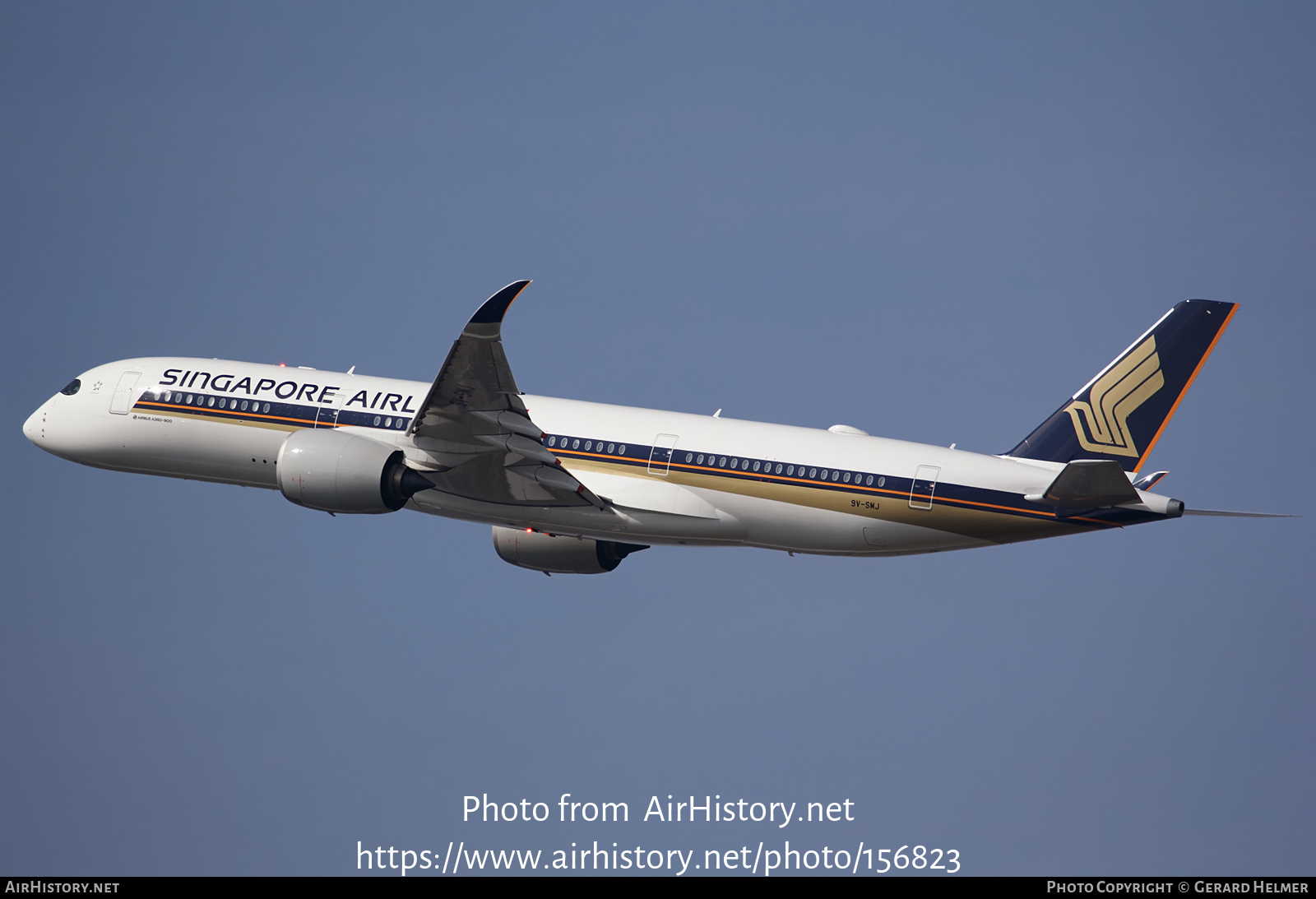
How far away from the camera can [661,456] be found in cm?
3753

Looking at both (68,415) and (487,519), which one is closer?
(487,519)

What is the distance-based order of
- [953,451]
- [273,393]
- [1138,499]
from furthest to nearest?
[273,393] < [953,451] < [1138,499]

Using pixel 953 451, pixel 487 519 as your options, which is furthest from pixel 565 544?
pixel 953 451

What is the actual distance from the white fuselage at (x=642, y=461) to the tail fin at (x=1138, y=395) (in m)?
1.62

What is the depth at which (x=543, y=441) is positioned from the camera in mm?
37219

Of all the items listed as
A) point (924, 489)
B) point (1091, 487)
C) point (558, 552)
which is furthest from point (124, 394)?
point (1091, 487)

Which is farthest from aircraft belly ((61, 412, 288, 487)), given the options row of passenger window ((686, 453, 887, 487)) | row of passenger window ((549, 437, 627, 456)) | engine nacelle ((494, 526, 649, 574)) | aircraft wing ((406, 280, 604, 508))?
row of passenger window ((686, 453, 887, 487))

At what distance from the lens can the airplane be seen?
34.9 m

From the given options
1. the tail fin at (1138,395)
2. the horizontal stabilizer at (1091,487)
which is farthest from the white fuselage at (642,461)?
the tail fin at (1138,395)

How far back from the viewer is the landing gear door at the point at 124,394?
4138 centimetres

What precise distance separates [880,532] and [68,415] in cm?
2235

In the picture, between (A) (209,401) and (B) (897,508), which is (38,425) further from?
(B) (897,508)

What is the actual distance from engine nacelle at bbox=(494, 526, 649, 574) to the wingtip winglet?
34.4 ft

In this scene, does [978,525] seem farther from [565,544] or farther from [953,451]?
[565,544]
